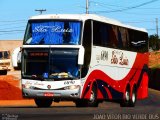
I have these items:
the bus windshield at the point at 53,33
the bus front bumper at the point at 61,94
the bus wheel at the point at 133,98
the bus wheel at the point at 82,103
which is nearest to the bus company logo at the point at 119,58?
the bus wheel at the point at 133,98

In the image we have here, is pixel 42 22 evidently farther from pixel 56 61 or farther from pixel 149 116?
pixel 149 116

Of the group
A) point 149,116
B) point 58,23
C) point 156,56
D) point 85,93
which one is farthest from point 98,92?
point 156,56

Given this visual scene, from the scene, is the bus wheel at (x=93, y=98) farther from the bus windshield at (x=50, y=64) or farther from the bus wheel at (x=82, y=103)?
the bus windshield at (x=50, y=64)

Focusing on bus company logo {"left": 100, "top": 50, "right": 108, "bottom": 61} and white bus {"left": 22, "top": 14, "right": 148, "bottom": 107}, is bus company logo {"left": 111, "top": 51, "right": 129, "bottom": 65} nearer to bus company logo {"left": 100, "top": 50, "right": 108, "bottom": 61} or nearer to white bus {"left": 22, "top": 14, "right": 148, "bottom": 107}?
bus company logo {"left": 100, "top": 50, "right": 108, "bottom": 61}

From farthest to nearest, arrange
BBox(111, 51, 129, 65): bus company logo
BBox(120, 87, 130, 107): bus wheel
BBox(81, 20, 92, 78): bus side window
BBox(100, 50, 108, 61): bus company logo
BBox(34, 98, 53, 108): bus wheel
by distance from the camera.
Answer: BBox(120, 87, 130, 107): bus wheel → BBox(111, 51, 129, 65): bus company logo → BBox(34, 98, 53, 108): bus wheel → BBox(100, 50, 108, 61): bus company logo → BBox(81, 20, 92, 78): bus side window

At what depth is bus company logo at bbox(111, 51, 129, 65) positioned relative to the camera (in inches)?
1138

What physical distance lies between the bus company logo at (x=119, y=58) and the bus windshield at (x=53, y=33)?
12.6 ft

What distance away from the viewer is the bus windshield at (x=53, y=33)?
83.5 ft

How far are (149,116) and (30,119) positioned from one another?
364cm

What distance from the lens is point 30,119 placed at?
58.6 ft

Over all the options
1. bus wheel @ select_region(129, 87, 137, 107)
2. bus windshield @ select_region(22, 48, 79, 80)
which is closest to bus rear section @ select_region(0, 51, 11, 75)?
bus wheel @ select_region(129, 87, 137, 107)

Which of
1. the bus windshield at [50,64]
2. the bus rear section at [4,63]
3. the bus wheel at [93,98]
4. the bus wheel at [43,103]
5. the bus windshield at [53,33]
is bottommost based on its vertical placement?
the bus rear section at [4,63]

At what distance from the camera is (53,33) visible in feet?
84.3

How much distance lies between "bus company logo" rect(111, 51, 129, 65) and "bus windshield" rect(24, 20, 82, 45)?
3828 millimetres
